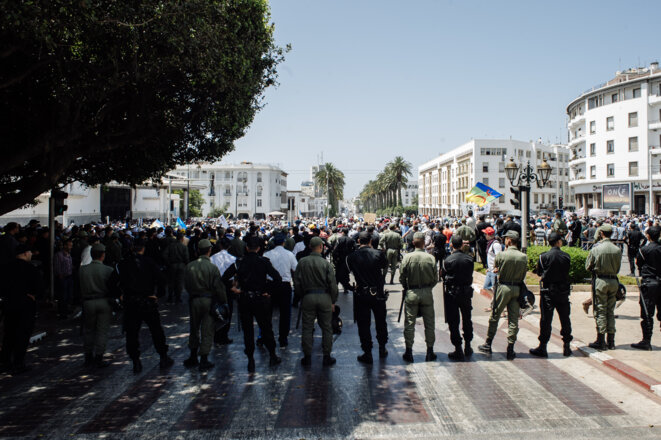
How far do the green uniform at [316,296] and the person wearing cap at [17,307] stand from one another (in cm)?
396

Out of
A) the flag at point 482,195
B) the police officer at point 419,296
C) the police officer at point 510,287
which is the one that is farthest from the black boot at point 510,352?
the flag at point 482,195

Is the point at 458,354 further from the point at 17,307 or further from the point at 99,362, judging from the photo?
the point at 17,307

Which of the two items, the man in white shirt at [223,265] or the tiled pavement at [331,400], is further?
the man in white shirt at [223,265]

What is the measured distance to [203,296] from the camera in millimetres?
6477

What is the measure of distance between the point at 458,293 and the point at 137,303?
4.75m

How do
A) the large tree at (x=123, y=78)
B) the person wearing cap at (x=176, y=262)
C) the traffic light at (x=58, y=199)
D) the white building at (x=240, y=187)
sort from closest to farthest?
the large tree at (x=123, y=78), the person wearing cap at (x=176, y=262), the traffic light at (x=58, y=199), the white building at (x=240, y=187)

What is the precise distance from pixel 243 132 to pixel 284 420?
10797 mm

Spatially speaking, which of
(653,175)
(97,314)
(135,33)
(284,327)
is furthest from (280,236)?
(653,175)

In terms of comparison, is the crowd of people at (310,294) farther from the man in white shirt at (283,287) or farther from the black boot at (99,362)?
the man in white shirt at (283,287)

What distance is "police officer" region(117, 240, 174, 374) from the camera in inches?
250

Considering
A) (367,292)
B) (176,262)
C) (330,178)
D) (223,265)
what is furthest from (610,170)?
(223,265)

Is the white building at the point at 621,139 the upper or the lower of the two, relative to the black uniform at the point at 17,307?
upper

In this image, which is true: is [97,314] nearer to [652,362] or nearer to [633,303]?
[652,362]

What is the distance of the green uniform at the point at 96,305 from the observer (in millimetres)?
6477
